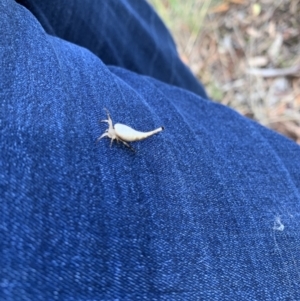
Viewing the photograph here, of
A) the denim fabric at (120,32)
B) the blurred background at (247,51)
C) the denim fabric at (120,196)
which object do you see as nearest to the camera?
the denim fabric at (120,196)

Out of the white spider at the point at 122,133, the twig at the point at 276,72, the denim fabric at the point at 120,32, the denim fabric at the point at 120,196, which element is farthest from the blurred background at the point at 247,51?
the white spider at the point at 122,133

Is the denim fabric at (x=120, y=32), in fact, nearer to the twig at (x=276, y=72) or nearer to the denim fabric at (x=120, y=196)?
the denim fabric at (x=120, y=196)

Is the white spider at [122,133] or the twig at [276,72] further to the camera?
the twig at [276,72]

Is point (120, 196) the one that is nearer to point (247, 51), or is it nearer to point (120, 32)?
point (120, 32)

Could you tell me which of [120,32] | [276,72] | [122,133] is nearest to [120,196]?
[122,133]

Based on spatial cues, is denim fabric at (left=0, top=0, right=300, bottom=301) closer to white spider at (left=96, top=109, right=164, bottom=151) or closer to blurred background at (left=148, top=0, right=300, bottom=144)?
white spider at (left=96, top=109, right=164, bottom=151)

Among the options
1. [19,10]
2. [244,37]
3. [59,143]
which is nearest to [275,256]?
[59,143]

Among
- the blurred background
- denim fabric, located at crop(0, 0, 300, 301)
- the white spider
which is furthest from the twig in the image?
the white spider
